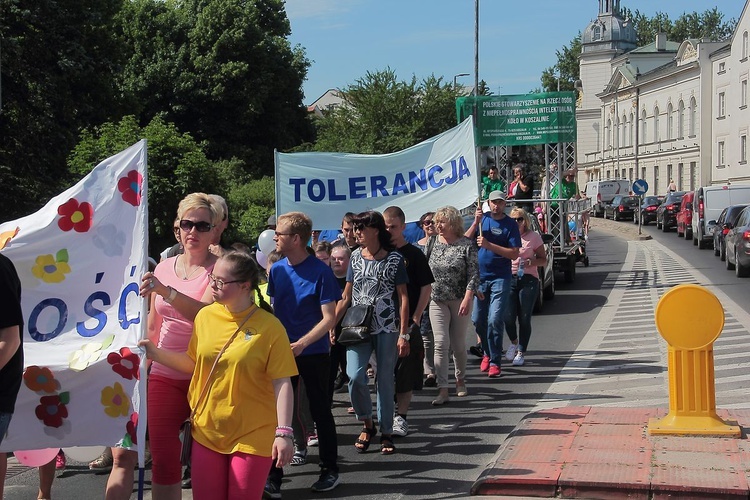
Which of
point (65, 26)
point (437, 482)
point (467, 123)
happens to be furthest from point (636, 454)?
point (65, 26)

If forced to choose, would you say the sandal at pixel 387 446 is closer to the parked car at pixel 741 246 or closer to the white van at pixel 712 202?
the parked car at pixel 741 246

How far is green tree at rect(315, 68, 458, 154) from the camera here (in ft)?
144

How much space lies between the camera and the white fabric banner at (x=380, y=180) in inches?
409

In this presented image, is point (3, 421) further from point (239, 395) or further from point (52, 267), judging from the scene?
point (239, 395)

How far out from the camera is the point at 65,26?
2845 cm

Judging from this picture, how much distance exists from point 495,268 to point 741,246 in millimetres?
14582

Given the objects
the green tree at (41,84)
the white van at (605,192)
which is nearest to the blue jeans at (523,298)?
the green tree at (41,84)

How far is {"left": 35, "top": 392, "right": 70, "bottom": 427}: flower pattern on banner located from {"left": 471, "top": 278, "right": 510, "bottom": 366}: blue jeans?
237 inches

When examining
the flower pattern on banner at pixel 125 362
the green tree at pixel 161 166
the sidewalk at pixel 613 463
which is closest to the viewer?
the flower pattern on banner at pixel 125 362

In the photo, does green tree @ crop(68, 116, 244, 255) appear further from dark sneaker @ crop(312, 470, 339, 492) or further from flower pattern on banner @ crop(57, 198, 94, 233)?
flower pattern on banner @ crop(57, 198, 94, 233)

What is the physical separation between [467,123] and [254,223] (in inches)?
658

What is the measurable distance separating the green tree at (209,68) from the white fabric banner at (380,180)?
38.1 metres

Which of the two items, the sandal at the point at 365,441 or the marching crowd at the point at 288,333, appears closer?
the marching crowd at the point at 288,333

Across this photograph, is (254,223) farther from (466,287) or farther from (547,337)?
(466,287)
